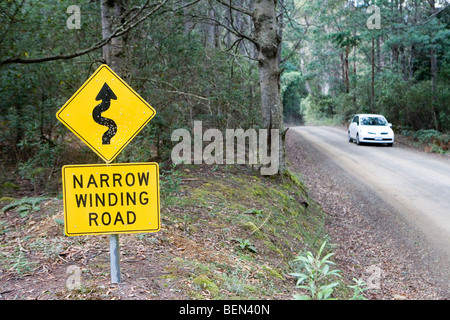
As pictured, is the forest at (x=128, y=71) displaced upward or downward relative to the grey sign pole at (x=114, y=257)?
upward

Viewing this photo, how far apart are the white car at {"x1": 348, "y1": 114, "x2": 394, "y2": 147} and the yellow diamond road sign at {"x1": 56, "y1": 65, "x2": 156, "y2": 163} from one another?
2151cm

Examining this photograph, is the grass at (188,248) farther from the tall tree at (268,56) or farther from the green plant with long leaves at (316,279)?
the tall tree at (268,56)

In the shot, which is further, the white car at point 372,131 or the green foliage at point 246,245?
the white car at point 372,131

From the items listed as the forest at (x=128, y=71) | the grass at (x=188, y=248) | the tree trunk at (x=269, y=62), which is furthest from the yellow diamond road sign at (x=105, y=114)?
the tree trunk at (x=269, y=62)

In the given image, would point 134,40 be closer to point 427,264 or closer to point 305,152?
point 427,264

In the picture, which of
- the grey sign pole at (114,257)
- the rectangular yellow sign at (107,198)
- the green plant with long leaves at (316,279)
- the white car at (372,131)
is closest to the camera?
the rectangular yellow sign at (107,198)

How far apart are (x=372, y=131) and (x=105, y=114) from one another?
21.8m

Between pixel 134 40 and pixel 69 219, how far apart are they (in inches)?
304

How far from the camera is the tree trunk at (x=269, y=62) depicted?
10977 mm

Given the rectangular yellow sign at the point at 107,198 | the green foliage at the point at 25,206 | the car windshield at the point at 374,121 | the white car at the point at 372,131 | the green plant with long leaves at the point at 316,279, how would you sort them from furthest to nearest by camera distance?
1. the car windshield at the point at 374,121
2. the white car at the point at 372,131
3. the green foliage at the point at 25,206
4. the green plant with long leaves at the point at 316,279
5. the rectangular yellow sign at the point at 107,198

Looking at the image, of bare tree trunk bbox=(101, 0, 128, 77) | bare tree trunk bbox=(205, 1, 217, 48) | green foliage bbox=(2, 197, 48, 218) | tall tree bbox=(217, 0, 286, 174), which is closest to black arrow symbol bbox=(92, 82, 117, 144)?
green foliage bbox=(2, 197, 48, 218)

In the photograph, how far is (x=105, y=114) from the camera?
3.87 m

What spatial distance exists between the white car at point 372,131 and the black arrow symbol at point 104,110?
2163cm

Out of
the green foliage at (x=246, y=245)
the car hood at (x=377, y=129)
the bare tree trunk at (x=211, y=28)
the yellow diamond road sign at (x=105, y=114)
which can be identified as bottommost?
the green foliage at (x=246, y=245)
